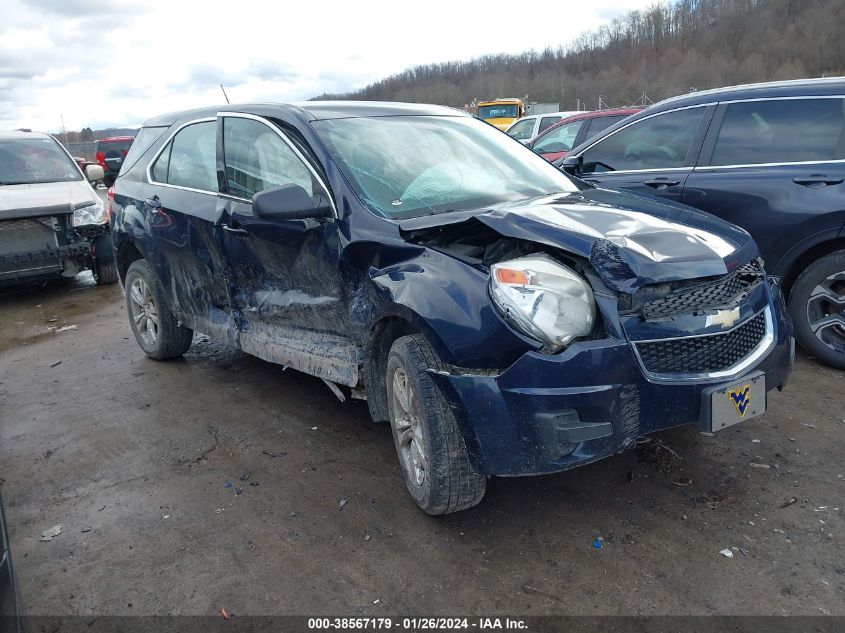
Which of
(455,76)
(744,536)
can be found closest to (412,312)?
(744,536)

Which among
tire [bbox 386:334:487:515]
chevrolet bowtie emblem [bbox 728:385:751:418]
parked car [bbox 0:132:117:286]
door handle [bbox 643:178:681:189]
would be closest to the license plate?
chevrolet bowtie emblem [bbox 728:385:751:418]

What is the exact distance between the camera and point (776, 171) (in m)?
4.55

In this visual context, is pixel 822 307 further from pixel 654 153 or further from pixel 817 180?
pixel 654 153

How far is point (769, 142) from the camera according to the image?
4664 mm

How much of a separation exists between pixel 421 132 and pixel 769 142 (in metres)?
2.50

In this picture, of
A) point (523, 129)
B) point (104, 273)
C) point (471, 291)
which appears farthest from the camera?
point (523, 129)

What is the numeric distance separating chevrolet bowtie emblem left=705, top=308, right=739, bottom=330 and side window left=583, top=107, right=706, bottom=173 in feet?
8.69

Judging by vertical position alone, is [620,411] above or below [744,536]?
above

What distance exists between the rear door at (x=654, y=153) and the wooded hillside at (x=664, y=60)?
58093mm

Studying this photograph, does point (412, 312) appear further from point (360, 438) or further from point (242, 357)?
point (242, 357)

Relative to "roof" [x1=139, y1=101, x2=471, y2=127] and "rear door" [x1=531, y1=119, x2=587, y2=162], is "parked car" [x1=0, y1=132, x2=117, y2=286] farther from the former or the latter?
"rear door" [x1=531, y1=119, x2=587, y2=162]

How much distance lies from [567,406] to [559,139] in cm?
974

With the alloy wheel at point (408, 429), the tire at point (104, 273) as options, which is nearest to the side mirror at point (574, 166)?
the alloy wheel at point (408, 429)

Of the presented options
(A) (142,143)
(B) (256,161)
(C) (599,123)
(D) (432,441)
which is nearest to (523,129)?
(C) (599,123)
